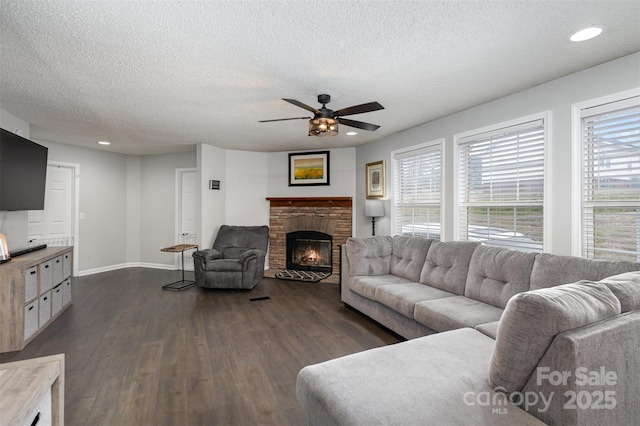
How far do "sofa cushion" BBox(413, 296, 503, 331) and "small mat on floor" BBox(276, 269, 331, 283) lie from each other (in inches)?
115

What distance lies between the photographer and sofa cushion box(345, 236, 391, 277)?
153 inches

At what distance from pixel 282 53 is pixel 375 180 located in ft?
11.0

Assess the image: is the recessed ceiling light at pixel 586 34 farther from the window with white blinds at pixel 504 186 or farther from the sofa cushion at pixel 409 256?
the sofa cushion at pixel 409 256

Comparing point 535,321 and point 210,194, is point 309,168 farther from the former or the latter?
point 535,321

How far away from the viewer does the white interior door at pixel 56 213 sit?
520 centimetres

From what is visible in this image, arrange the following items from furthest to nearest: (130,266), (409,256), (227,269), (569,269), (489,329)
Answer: (130,266) < (227,269) < (409,256) < (569,269) < (489,329)

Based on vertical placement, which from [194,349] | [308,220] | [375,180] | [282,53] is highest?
[282,53]

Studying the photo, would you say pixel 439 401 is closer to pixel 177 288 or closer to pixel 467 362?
pixel 467 362

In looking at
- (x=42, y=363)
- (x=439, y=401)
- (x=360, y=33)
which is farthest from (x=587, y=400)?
(x=360, y=33)

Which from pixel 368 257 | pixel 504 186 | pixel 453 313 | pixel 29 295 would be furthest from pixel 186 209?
pixel 504 186

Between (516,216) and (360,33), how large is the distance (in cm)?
245

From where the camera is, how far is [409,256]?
376 centimetres

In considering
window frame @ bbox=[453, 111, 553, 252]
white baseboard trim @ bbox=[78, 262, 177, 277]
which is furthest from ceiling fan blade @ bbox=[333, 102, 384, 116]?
white baseboard trim @ bbox=[78, 262, 177, 277]

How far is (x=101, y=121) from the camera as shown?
409 cm
